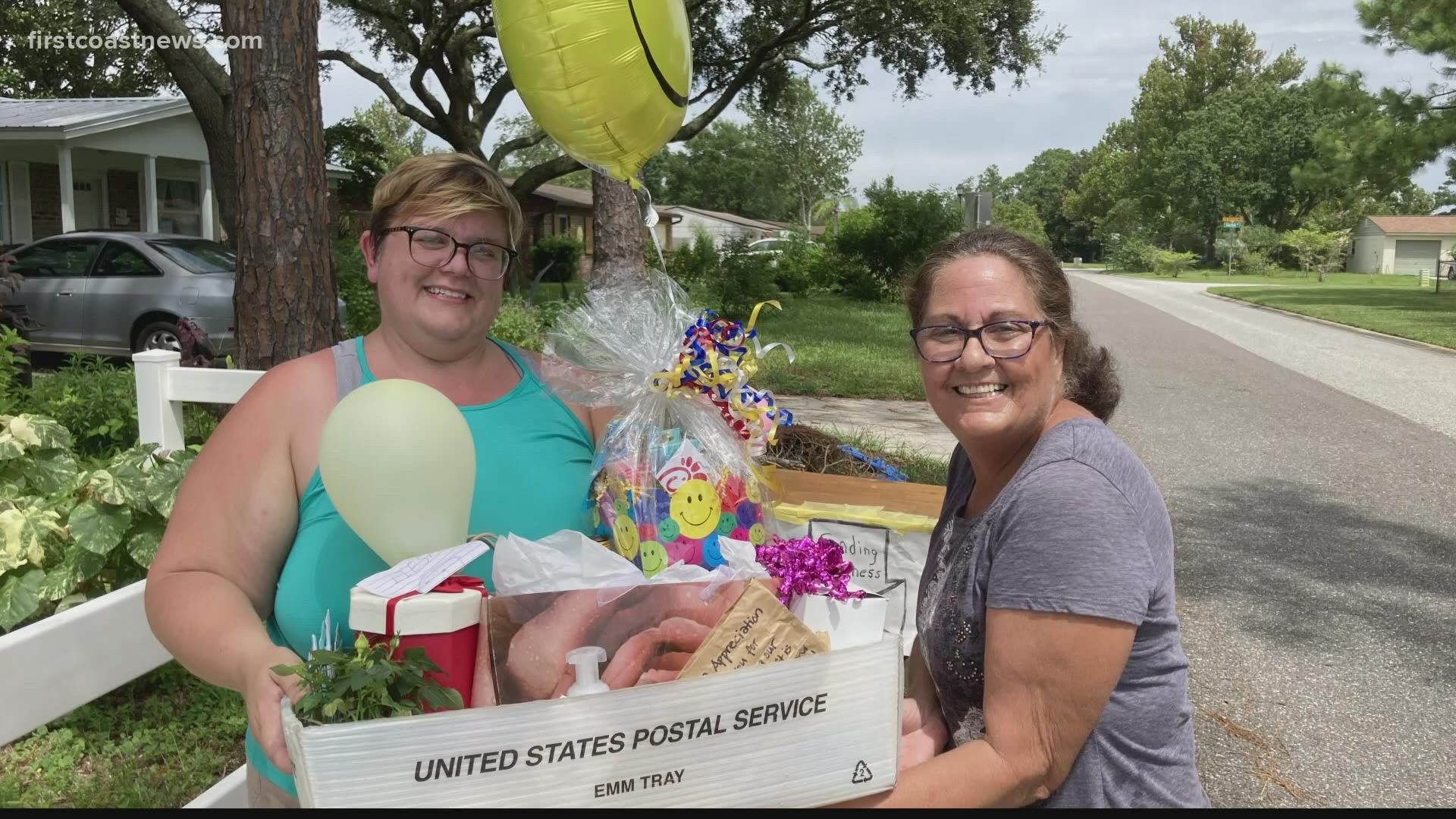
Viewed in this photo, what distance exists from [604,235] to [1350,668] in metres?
8.13

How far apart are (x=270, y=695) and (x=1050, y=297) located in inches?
51.4

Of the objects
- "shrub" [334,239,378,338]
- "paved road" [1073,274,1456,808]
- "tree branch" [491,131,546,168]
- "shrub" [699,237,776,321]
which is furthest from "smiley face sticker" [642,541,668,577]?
"tree branch" [491,131,546,168]

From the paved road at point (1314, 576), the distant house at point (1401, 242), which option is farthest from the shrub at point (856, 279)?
the distant house at point (1401, 242)

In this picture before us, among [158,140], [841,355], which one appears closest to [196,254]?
[841,355]

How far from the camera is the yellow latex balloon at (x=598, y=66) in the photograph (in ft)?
6.43

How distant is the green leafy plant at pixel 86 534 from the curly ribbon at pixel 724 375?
210 centimetres

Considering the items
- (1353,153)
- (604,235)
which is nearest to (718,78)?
(604,235)

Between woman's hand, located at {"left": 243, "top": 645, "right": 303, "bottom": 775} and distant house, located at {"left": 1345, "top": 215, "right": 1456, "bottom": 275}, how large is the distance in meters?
79.6

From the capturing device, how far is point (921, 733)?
1658 millimetres

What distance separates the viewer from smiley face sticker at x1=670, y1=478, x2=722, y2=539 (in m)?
1.79

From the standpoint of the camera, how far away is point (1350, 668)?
4.25 m

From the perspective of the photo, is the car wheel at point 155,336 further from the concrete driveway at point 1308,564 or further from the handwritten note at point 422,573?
the handwritten note at point 422,573

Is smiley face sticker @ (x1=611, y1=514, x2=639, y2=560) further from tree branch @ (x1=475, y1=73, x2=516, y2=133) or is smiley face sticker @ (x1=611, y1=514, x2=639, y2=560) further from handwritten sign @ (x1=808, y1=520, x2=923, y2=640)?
tree branch @ (x1=475, y1=73, x2=516, y2=133)

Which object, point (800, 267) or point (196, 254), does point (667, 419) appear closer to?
point (196, 254)
